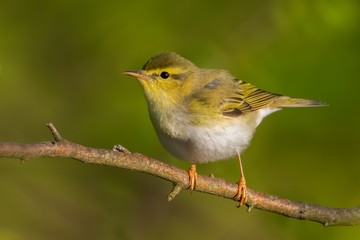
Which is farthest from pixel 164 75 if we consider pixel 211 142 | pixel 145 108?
pixel 211 142

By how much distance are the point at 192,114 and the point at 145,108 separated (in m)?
0.43

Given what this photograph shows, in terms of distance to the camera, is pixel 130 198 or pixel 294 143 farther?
pixel 130 198

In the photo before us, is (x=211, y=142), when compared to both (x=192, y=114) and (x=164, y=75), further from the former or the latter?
(x=164, y=75)

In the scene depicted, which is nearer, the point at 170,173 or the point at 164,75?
the point at 170,173

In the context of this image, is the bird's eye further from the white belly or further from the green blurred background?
the white belly

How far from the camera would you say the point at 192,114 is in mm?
4211

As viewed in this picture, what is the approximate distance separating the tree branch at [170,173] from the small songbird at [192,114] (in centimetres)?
18

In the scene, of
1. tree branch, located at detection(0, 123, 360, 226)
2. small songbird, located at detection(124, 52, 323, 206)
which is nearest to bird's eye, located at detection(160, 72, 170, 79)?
small songbird, located at detection(124, 52, 323, 206)

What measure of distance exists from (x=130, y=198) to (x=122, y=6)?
1719 mm

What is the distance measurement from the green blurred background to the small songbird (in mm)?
147

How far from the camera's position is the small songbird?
414 centimetres

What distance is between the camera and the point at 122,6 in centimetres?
401

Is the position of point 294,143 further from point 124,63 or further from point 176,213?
point 124,63

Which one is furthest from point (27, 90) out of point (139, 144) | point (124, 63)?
point (139, 144)
